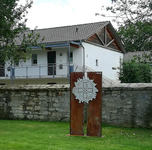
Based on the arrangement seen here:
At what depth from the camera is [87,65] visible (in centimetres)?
2530

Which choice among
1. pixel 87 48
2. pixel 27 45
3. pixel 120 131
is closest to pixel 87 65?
pixel 87 48

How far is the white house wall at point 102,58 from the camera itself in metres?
25.7

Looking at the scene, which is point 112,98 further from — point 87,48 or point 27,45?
point 87,48

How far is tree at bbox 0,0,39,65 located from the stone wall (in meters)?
2.01

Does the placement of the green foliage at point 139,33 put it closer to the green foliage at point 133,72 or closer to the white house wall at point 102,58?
the green foliage at point 133,72

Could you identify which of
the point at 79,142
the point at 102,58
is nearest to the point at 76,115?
the point at 79,142

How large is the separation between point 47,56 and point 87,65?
11.9 feet

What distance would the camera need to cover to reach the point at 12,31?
→ 38.1 ft

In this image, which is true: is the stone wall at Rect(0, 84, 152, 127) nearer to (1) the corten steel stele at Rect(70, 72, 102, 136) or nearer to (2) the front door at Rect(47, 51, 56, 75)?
(1) the corten steel stele at Rect(70, 72, 102, 136)

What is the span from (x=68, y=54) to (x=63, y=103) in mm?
11946

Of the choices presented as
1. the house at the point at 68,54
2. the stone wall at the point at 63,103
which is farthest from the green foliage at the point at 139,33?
the house at the point at 68,54

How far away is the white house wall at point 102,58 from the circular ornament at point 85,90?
1613cm

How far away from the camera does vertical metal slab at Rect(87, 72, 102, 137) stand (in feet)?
29.2

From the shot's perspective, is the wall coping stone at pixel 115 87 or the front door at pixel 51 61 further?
the front door at pixel 51 61
